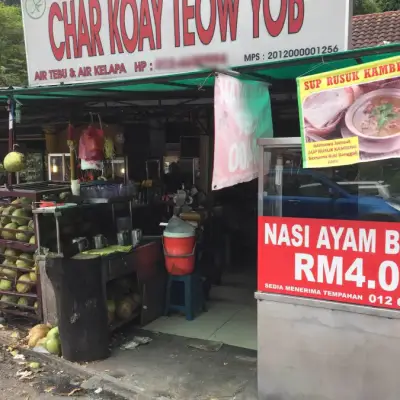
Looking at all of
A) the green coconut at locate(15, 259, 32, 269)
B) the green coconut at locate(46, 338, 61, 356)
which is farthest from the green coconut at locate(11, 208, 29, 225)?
the green coconut at locate(46, 338, 61, 356)

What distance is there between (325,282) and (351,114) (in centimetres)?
125

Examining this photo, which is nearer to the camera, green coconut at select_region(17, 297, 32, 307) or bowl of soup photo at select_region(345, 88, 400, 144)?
bowl of soup photo at select_region(345, 88, 400, 144)

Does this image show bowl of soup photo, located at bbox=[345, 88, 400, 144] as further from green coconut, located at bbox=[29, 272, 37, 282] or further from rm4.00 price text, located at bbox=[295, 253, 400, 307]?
green coconut, located at bbox=[29, 272, 37, 282]

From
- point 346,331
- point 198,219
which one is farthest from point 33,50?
point 346,331

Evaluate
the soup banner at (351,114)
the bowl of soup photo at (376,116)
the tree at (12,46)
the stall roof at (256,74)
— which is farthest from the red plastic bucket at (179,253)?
the tree at (12,46)

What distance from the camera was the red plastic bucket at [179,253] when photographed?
5.29 m

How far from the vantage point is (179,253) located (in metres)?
5.32

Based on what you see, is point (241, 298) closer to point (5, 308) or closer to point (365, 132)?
point (5, 308)

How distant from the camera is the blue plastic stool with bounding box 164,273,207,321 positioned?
5.43 metres

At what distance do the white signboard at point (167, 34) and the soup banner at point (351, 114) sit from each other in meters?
1.07

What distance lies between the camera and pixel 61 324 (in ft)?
14.7

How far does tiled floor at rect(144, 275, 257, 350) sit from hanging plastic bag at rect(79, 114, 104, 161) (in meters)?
2.38

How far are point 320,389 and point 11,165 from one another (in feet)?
13.6

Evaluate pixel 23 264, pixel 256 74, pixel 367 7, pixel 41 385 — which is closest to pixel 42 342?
pixel 41 385
